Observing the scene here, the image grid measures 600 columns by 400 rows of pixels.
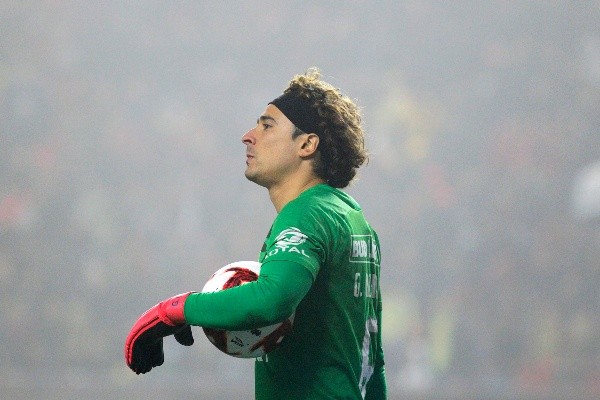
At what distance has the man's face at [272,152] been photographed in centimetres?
251

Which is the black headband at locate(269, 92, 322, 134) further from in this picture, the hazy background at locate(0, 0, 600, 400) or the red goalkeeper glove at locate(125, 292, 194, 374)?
the hazy background at locate(0, 0, 600, 400)

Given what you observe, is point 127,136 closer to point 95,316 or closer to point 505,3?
point 95,316

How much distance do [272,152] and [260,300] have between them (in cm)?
58

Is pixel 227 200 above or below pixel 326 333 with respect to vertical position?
above

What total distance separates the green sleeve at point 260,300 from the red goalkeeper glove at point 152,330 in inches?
2.6

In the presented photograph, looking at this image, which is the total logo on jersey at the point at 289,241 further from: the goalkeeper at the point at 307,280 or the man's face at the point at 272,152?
the man's face at the point at 272,152

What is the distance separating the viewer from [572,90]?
22969 mm

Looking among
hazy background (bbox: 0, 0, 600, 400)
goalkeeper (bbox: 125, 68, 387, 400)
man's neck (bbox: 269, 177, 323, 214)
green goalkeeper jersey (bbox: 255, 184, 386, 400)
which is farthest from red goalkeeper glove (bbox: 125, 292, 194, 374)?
hazy background (bbox: 0, 0, 600, 400)

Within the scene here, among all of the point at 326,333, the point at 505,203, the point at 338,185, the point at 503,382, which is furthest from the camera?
the point at 505,203

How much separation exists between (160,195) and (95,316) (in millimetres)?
3493

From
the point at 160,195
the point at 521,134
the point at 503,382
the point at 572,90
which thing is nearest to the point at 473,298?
the point at 503,382

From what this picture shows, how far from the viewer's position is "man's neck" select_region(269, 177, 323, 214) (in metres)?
2.48

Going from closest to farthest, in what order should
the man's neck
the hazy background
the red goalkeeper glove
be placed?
the red goalkeeper glove < the man's neck < the hazy background

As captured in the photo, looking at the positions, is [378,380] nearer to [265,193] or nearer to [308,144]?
[308,144]
